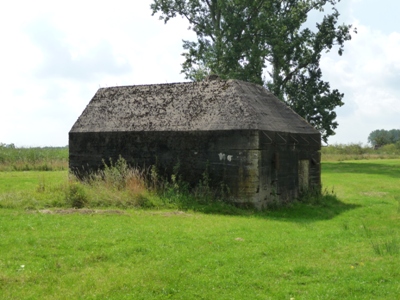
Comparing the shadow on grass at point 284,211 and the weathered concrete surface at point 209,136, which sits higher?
the weathered concrete surface at point 209,136

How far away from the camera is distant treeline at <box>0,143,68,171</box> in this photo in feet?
113

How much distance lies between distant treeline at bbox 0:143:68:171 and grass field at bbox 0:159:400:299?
65.9 ft

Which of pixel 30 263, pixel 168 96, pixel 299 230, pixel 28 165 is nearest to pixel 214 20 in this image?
pixel 28 165

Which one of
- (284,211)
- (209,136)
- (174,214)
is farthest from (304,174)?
(174,214)

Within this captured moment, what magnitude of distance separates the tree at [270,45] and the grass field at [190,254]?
2377cm

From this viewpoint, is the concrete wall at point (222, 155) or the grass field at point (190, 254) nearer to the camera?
the grass field at point (190, 254)

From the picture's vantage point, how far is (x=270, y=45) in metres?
38.8

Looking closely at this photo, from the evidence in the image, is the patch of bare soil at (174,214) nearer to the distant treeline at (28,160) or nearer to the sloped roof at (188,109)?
the sloped roof at (188,109)

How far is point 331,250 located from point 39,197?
31.8 feet

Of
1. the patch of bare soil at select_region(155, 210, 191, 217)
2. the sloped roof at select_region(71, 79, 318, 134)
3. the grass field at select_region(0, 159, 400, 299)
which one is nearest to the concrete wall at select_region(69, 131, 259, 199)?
the sloped roof at select_region(71, 79, 318, 134)

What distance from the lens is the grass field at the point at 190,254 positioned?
7.93m

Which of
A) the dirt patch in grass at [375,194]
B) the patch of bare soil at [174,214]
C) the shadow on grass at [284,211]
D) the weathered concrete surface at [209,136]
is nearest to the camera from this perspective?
the patch of bare soil at [174,214]

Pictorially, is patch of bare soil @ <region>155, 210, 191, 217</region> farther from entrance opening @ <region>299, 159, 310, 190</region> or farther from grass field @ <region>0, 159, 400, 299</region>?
entrance opening @ <region>299, 159, 310, 190</region>

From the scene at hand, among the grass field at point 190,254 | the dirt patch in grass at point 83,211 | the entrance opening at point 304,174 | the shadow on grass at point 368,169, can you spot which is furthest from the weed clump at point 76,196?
the shadow on grass at point 368,169
